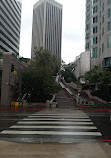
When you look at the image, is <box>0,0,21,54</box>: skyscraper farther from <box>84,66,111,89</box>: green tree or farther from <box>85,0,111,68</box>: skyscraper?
<box>84,66,111,89</box>: green tree

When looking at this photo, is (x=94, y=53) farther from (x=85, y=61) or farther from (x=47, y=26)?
(x=47, y=26)

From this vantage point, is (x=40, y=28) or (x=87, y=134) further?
(x=40, y=28)

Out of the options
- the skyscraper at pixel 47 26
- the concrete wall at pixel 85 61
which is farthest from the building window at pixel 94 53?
the skyscraper at pixel 47 26

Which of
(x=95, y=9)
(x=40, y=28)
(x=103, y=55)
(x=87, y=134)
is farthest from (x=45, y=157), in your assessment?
(x=40, y=28)

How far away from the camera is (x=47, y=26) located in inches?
6703

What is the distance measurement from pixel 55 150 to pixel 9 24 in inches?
3666

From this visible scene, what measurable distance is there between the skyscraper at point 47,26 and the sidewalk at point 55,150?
529 ft

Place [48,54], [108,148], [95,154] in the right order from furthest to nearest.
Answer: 1. [48,54]
2. [108,148]
3. [95,154]

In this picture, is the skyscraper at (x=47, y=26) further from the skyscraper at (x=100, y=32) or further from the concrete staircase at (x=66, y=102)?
the concrete staircase at (x=66, y=102)

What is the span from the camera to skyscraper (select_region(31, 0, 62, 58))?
546 ft

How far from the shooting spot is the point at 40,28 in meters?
171

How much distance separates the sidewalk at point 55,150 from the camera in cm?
470

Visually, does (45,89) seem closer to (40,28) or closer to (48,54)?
(48,54)

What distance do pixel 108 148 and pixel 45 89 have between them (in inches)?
846
